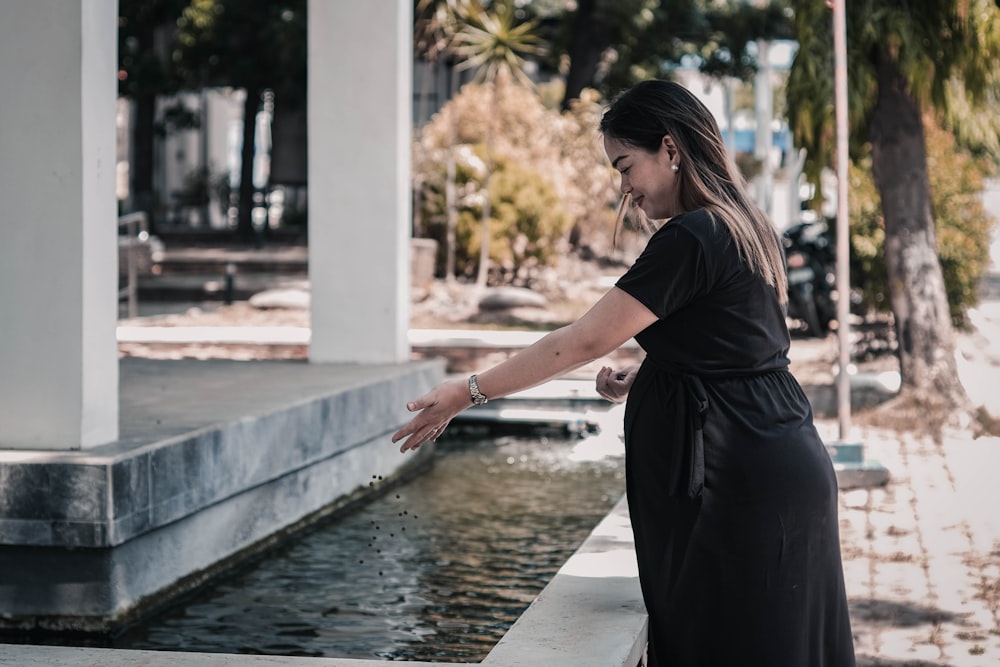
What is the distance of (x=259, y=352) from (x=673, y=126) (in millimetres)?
9959

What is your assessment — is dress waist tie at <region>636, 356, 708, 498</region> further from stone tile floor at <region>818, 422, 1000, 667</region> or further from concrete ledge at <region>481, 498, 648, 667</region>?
Answer: stone tile floor at <region>818, 422, 1000, 667</region>

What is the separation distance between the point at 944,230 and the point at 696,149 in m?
10.2

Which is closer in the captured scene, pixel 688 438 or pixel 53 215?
pixel 688 438

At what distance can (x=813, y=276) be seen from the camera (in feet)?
47.3

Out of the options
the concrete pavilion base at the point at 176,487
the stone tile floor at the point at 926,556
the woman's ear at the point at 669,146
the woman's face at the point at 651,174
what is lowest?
the stone tile floor at the point at 926,556

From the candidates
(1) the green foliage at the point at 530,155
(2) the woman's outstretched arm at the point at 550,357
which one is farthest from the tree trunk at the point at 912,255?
(1) the green foliage at the point at 530,155

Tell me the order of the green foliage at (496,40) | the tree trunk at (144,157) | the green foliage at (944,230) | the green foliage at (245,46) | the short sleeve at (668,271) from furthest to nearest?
1. the tree trunk at (144,157)
2. the green foliage at (245,46)
3. the green foliage at (496,40)
4. the green foliage at (944,230)
5. the short sleeve at (668,271)

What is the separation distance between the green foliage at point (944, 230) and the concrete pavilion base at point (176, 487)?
5.36 metres

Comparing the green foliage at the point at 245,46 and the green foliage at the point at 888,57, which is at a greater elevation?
the green foliage at the point at 245,46

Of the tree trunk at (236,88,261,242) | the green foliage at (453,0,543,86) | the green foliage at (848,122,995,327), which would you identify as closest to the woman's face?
the green foliage at (848,122,995,327)

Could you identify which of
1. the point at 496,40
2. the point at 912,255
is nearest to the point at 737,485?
the point at 912,255

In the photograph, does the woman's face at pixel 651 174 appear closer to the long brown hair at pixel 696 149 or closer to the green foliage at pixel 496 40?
the long brown hair at pixel 696 149

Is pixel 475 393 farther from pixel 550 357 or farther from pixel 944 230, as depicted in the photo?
pixel 944 230

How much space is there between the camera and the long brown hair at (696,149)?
313 cm
